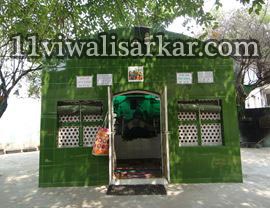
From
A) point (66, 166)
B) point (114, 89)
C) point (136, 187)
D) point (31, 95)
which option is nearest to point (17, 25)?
point (114, 89)

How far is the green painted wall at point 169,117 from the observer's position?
4.80 metres

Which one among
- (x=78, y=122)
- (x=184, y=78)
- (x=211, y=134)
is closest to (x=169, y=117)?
(x=184, y=78)

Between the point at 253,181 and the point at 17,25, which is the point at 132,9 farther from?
the point at 253,181

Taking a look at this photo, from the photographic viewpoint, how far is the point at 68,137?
499 centimetres

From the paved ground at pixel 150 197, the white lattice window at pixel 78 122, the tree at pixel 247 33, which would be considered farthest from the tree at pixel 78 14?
the tree at pixel 247 33

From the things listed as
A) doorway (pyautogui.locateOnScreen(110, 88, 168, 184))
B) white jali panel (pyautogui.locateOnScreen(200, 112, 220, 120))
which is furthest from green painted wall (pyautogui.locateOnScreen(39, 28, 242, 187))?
doorway (pyautogui.locateOnScreen(110, 88, 168, 184))

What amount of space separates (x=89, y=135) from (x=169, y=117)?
6.46 feet

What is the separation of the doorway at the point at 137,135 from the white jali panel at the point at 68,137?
1.15 m

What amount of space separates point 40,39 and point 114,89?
2.51 meters

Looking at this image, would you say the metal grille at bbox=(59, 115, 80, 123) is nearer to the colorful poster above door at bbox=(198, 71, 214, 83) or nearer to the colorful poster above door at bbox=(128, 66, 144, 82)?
the colorful poster above door at bbox=(128, 66, 144, 82)

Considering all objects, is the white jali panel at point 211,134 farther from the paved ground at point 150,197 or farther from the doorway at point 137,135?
the doorway at point 137,135

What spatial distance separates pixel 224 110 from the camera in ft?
16.5

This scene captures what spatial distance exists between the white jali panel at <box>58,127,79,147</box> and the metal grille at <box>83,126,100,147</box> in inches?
7.4

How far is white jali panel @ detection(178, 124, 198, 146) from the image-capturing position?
504 cm
